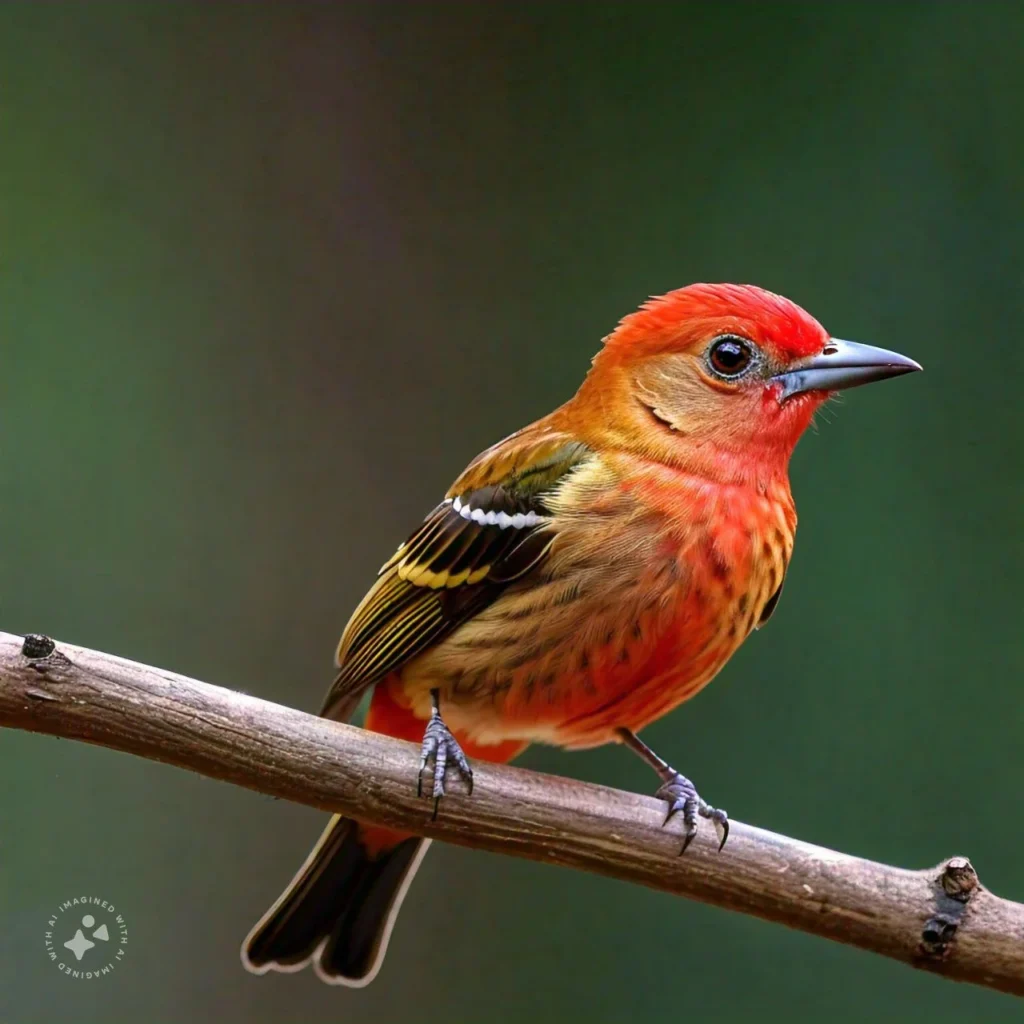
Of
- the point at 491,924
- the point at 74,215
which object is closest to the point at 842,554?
the point at 491,924

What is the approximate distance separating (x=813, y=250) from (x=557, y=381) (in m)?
0.84

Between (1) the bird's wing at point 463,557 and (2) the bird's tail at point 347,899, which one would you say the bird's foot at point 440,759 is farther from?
(2) the bird's tail at point 347,899

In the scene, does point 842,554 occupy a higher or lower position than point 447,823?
higher

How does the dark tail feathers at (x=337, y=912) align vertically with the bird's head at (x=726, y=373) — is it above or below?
below

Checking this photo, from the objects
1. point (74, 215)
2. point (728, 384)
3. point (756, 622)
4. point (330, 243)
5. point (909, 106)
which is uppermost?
point (909, 106)

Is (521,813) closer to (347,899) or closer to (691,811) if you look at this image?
(691,811)

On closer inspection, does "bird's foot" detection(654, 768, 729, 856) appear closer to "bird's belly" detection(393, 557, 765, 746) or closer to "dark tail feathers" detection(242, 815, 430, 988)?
"bird's belly" detection(393, 557, 765, 746)

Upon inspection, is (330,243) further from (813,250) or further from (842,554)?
(842,554)

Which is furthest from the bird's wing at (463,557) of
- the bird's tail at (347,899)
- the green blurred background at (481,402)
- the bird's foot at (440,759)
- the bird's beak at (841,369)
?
Answer: the green blurred background at (481,402)

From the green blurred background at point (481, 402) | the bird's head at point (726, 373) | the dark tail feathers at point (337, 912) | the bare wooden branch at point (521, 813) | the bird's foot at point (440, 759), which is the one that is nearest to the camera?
the bare wooden branch at point (521, 813)

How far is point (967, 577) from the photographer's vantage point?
3340mm

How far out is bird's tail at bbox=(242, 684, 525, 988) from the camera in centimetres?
262

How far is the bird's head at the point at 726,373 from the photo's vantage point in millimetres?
2326

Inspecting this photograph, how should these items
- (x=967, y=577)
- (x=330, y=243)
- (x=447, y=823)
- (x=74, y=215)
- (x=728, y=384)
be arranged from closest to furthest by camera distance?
(x=447, y=823) → (x=728, y=384) → (x=967, y=577) → (x=74, y=215) → (x=330, y=243)
